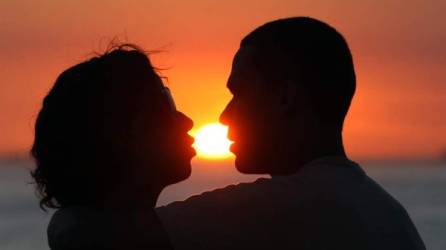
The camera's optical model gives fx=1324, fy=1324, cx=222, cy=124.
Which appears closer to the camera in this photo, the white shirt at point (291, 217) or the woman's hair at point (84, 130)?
the white shirt at point (291, 217)

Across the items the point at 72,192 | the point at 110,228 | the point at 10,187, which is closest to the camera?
the point at 110,228

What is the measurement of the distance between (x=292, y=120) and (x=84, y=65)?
512mm

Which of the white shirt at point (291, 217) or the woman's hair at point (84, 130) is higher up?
the woman's hair at point (84, 130)

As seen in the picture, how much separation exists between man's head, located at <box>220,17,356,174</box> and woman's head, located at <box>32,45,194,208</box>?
0.17m

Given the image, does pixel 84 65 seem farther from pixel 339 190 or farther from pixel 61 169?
pixel 339 190

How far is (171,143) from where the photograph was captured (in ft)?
10.4

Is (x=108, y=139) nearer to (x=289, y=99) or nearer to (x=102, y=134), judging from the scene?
(x=102, y=134)

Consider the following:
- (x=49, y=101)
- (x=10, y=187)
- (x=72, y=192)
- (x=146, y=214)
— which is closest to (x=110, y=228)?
(x=146, y=214)

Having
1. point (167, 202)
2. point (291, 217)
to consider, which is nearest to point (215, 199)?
point (291, 217)

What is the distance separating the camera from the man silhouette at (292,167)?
2.78 metres

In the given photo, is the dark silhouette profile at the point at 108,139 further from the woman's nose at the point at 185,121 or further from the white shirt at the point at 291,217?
the white shirt at the point at 291,217

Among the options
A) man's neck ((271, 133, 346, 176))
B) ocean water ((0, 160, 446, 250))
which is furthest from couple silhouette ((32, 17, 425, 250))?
ocean water ((0, 160, 446, 250))

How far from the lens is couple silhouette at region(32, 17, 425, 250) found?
9.41 ft

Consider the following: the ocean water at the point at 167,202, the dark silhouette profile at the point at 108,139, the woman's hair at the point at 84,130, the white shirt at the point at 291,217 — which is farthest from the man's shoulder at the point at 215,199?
the ocean water at the point at 167,202
